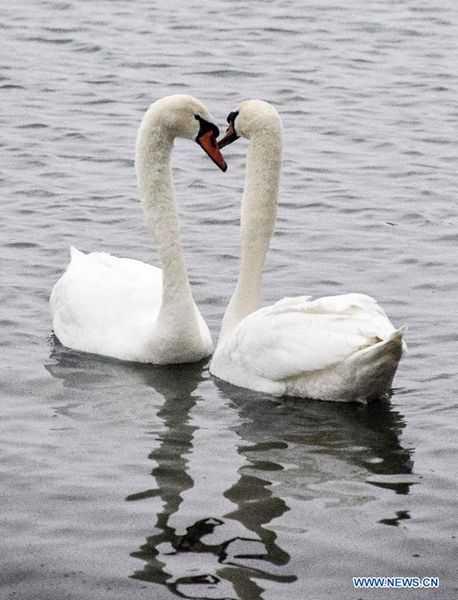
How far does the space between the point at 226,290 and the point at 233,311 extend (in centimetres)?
134

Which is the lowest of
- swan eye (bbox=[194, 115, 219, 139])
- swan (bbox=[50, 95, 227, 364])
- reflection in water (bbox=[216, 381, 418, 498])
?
reflection in water (bbox=[216, 381, 418, 498])

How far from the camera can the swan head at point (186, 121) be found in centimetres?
1001

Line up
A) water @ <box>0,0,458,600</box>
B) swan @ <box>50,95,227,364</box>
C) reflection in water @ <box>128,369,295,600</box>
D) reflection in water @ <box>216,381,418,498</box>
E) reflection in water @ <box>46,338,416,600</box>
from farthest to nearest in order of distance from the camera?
1. swan @ <box>50,95,227,364</box>
2. reflection in water @ <box>216,381,418,498</box>
3. water @ <box>0,0,458,600</box>
4. reflection in water @ <box>46,338,416,600</box>
5. reflection in water @ <box>128,369,295,600</box>

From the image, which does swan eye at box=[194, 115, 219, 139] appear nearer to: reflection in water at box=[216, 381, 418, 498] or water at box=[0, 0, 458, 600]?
water at box=[0, 0, 458, 600]

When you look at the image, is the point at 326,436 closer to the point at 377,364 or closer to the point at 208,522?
the point at 377,364

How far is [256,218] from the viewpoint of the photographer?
10180mm

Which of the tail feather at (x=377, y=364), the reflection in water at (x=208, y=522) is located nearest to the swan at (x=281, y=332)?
the tail feather at (x=377, y=364)

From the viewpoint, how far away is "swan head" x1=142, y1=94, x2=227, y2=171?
1001cm

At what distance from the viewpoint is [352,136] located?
621 inches

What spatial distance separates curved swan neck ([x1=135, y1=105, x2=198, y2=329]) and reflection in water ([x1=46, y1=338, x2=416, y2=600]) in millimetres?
404

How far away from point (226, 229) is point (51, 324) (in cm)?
244

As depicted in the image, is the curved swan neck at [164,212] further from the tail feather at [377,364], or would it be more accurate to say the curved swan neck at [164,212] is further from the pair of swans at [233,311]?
the tail feather at [377,364]

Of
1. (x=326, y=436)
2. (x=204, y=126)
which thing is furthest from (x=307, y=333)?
(x=204, y=126)

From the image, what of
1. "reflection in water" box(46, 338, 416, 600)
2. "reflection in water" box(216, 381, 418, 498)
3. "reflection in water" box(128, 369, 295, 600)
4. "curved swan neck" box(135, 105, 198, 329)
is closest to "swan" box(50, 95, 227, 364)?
"curved swan neck" box(135, 105, 198, 329)
